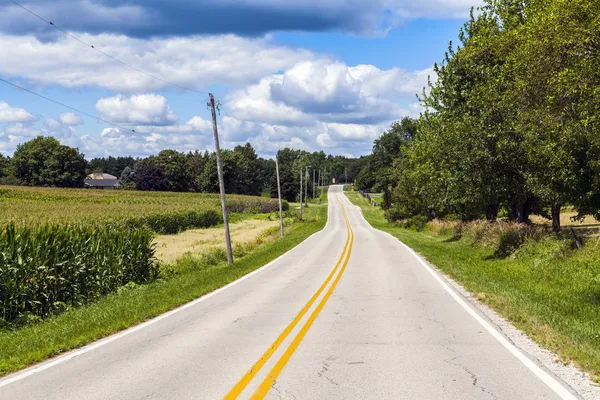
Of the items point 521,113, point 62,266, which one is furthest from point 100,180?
point 521,113

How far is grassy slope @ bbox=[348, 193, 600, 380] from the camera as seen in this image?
28.7 feet

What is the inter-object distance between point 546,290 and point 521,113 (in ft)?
23.1

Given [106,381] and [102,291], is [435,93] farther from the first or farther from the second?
[106,381]

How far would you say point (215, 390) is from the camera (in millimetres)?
6531

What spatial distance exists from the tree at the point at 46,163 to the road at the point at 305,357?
121432 millimetres

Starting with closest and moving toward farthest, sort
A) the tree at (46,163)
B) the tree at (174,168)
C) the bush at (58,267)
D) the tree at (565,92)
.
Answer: the tree at (565,92) < the bush at (58,267) < the tree at (46,163) < the tree at (174,168)

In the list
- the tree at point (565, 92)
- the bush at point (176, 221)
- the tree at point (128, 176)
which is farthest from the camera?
the tree at point (128, 176)

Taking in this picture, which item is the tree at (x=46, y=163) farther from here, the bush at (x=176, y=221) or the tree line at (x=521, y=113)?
the tree line at (x=521, y=113)

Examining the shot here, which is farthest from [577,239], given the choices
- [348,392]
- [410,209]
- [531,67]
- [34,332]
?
[410,209]

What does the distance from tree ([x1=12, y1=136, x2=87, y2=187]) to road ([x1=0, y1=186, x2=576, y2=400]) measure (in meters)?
121

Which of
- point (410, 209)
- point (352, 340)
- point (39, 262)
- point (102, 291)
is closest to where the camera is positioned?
point (352, 340)

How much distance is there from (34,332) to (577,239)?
1812 centimetres

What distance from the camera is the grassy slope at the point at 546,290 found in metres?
8.75

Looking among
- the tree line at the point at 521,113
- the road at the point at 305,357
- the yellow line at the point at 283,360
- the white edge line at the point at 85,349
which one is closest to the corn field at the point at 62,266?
the white edge line at the point at 85,349
